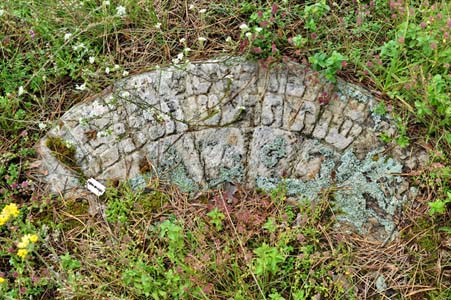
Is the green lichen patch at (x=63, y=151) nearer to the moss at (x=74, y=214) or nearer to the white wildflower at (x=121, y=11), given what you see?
the moss at (x=74, y=214)

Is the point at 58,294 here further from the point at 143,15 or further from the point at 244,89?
the point at 143,15

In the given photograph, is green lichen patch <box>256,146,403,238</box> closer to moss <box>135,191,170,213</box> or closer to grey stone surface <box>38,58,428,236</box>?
grey stone surface <box>38,58,428,236</box>

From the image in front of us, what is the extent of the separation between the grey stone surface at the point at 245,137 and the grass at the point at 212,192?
9 centimetres

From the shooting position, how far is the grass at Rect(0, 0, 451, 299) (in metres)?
2.53

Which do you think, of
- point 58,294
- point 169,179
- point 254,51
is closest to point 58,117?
point 169,179

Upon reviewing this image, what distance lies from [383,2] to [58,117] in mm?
2284

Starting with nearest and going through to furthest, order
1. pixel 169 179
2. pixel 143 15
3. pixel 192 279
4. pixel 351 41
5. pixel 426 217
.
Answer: pixel 192 279 → pixel 426 217 → pixel 169 179 → pixel 351 41 → pixel 143 15

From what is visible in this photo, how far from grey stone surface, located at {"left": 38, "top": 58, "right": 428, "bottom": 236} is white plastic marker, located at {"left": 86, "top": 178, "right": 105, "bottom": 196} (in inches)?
1.9

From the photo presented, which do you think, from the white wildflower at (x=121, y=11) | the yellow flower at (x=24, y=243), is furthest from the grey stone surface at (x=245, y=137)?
the yellow flower at (x=24, y=243)

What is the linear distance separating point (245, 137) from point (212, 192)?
380 mm

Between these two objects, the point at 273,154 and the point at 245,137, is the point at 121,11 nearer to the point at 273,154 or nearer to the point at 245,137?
the point at 245,137

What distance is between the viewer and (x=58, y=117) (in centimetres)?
315

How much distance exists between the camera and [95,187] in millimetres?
2854

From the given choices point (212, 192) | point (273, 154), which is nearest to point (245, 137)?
point (273, 154)
